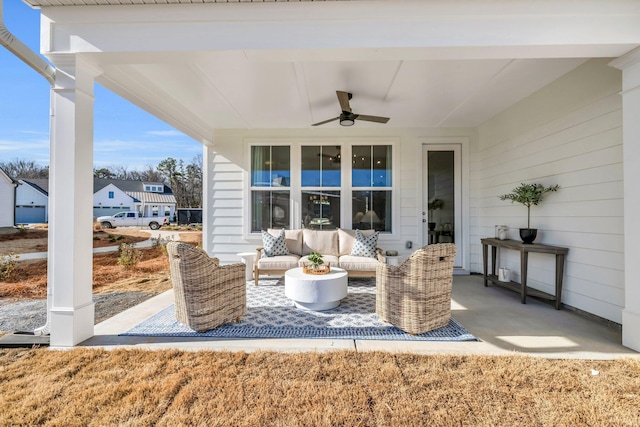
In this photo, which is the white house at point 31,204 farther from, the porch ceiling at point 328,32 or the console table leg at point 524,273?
the console table leg at point 524,273

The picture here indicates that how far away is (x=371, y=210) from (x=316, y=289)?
2.84 m

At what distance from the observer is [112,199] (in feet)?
71.3

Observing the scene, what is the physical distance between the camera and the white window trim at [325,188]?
18.3 feet

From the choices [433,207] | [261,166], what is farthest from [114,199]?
[433,207]

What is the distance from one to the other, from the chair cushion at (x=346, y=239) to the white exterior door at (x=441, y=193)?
137 cm

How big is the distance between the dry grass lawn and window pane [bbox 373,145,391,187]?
3864 mm

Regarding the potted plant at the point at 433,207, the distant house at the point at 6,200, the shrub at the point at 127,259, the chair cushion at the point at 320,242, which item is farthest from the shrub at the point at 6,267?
the distant house at the point at 6,200

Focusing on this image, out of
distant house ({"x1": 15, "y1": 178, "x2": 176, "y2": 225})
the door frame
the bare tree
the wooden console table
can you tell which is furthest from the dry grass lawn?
the bare tree

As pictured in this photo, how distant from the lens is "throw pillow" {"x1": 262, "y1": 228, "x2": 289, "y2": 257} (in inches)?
191

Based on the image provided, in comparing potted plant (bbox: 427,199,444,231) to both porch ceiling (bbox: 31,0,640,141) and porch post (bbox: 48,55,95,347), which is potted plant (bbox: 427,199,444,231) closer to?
porch ceiling (bbox: 31,0,640,141)

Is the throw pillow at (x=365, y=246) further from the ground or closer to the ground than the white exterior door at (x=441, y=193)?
closer to the ground

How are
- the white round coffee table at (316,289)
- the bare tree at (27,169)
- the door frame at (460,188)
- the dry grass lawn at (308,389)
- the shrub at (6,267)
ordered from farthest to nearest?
the bare tree at (27,169), the door frame at (460,188), the shrub at (6,267), the white round coffee table at (316,289), the dry grass lawn at (308,389)

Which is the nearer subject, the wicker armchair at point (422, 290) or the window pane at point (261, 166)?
the wicker armchair at point (422, 290)

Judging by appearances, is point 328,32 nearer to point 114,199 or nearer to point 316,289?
point 316,289
